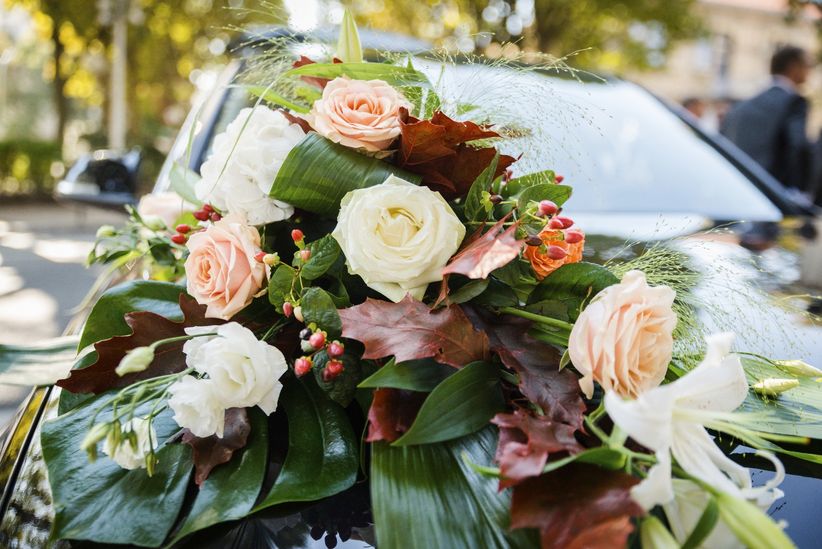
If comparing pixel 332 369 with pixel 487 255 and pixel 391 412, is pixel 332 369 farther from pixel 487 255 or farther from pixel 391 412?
pixel 487 255

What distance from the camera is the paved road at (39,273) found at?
196 inches

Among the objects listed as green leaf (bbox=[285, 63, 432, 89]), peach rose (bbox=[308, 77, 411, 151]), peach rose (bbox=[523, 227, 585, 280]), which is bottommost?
peach rose (bbox=[523, 227, 585, 280])

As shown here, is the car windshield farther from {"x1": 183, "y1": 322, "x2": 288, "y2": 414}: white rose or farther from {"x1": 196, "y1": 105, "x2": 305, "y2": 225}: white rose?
{"x1": 183, "y1": 322, "x2": 288, "y2": 414}: white rose

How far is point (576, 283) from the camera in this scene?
108 cm

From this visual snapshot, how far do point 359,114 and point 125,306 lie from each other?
542mm

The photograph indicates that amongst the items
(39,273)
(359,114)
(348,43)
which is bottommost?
(39,273)

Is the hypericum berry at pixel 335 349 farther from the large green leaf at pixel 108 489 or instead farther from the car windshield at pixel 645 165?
the car windshield at pixel 645 165

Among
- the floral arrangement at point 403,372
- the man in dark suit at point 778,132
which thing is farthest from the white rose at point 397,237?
the man in dark suit at point 778,132

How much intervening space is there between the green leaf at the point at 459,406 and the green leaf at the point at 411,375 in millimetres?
43

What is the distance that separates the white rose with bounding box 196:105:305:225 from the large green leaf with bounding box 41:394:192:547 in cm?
37

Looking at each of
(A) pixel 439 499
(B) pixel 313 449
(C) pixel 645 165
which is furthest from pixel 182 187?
(C) pixel 645 165

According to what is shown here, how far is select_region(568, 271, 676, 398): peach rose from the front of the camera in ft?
3.00

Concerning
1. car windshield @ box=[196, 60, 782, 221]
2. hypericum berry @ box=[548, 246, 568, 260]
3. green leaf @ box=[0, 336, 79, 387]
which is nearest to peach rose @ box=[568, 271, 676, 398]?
hypericum berry @ box=[548, 246, 568, 260]

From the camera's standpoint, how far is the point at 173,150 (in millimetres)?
2424
